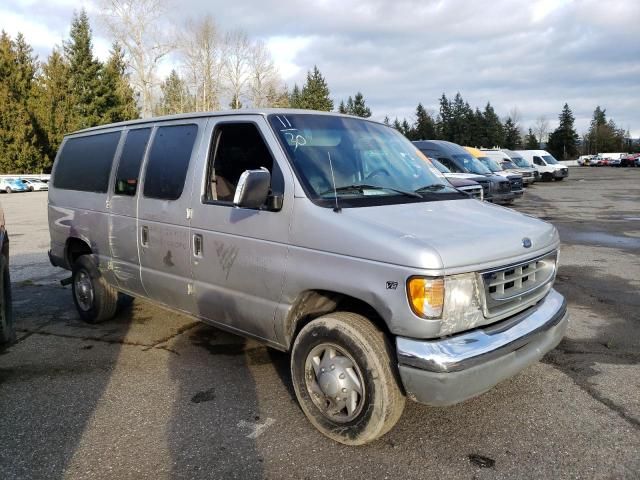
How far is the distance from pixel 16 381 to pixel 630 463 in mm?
4434

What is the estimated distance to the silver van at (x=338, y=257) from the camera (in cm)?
283

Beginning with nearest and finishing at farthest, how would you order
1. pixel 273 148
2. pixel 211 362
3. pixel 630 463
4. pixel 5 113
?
pixel 630 463 < pixel 273 148 < pixel 211 362 < pixel 5 113

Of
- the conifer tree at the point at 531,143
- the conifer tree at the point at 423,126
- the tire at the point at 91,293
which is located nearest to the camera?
Result: the tire at the point at 91,293

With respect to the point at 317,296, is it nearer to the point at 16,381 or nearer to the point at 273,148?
the point at 273,148

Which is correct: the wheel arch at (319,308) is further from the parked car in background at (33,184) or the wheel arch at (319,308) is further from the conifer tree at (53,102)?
the conifer tree at (53,102)

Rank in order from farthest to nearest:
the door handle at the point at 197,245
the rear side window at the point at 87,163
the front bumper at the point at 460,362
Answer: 1. the rear side window at the point at 87,163
2. the door handle at the point at 197,245
3. the front bumper at the point at 460,362

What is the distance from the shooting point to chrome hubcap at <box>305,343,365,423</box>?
3100 mm

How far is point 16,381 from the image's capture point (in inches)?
166

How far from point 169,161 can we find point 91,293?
2.04m

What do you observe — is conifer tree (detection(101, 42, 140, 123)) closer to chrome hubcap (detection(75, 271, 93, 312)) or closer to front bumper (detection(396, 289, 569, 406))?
chrome hubcap (detection(75, 271, 93, 312))

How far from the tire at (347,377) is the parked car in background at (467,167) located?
1307 centimetres

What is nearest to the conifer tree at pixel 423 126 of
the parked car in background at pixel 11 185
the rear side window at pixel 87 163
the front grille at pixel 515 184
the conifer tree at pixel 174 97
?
the conifer tree at pixel 174 97

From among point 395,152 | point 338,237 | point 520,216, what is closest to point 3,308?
point 338,237

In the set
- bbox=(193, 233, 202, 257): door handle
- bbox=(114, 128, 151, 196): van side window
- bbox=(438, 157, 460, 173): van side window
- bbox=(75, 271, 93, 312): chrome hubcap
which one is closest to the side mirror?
bbox=(193, 233, 202, 257): door handle
